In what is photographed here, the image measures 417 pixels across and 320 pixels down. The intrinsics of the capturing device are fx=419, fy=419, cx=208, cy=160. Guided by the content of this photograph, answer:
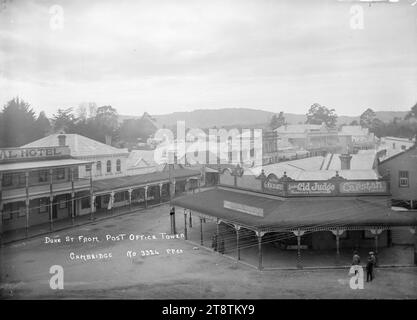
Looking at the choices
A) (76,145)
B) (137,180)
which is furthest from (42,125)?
(137,180)

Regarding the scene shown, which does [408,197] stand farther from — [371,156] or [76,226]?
[76,226]

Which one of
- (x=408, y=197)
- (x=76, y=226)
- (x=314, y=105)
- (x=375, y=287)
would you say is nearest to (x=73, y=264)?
(x=76, y=226)

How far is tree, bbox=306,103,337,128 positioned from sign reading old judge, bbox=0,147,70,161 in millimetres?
52284

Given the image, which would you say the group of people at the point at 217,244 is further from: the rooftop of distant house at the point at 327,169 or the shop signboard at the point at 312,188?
the rooftop of distant house at the point at 327,169

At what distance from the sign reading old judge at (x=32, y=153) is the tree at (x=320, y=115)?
52284mm

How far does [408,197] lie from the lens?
27.4m

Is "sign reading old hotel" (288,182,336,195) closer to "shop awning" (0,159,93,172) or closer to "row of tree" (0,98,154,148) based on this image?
"shop awning" (0,159,93,172)

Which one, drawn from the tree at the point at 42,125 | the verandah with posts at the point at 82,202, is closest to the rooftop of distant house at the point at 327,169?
the verandah with posts at the point at 82,202

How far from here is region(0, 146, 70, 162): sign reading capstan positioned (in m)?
28.1

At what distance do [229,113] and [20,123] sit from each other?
2131 cm

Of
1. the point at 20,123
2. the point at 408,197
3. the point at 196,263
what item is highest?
the point at 20,123

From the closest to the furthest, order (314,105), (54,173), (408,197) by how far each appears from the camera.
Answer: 1. (408,197)
2. (54,173)
3. (314,105)

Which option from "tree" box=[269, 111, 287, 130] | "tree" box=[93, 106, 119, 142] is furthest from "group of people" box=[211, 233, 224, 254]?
"tree" box=[269, 111, 287, 130]

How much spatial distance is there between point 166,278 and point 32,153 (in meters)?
16.5
